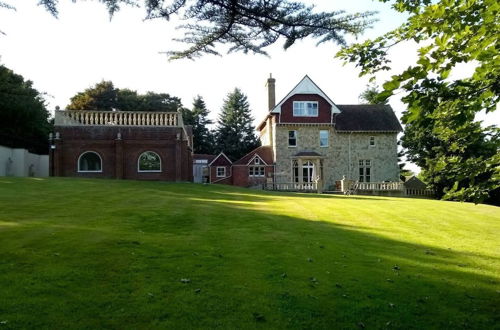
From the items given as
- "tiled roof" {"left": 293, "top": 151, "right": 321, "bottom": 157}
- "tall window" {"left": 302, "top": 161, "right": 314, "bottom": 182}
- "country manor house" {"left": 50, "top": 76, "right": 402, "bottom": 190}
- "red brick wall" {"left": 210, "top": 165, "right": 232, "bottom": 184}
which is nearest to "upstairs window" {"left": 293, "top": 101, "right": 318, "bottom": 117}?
"country manor house" {"left": 50, "top": 76, "right": 402, "bottom": 190}

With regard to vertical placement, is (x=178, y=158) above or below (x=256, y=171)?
above

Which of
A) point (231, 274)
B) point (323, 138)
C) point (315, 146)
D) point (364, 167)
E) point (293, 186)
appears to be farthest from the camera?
point (364, 167)

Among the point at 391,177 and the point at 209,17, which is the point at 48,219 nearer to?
the point at 209,17

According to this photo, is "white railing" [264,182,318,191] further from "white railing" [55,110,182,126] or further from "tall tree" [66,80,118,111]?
"tall tree" [66,80,118,111]

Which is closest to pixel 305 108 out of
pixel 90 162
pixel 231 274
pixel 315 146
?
pixel 315 146

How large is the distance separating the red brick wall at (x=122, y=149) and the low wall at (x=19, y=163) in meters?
4.10

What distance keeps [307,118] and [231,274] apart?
34.9m

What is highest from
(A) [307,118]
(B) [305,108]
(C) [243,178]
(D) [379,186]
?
(B) [305,108]

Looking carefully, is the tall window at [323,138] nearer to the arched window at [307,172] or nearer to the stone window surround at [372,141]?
the arched window at [307,172]

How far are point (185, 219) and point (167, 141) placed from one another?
17.2m

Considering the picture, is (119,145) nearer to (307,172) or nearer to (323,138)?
(307,172)

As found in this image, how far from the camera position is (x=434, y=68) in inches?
183

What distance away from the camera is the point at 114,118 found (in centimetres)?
2831

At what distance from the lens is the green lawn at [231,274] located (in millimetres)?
5312
